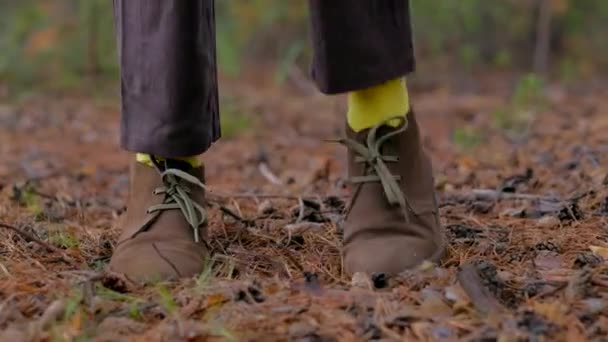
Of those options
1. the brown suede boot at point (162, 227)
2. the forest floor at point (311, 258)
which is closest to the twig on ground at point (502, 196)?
the forest floor at point (311, 258)

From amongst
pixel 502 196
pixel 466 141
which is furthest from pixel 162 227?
pixel 466 141

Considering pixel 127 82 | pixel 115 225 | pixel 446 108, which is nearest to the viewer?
pixel 127 82

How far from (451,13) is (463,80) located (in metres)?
0.55

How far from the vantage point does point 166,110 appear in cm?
144

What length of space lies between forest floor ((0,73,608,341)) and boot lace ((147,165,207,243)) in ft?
0.26

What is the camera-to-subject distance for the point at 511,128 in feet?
12.5

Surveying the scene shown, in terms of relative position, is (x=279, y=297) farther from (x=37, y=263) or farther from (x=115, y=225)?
(x=115, y=225)

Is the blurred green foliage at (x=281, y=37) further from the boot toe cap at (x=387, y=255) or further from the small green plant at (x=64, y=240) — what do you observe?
the boot toe cap at (x=387, y=255)

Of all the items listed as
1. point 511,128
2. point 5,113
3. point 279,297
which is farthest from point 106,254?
point 5,113

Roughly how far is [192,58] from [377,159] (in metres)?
0.35

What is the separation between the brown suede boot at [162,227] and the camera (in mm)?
1464

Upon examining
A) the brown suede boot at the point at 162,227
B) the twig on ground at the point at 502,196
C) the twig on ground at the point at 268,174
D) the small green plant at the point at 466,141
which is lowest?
the small green plant at the point at 466,141

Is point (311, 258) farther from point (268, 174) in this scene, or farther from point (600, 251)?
point (268, 174)

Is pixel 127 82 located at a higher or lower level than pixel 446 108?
higher
